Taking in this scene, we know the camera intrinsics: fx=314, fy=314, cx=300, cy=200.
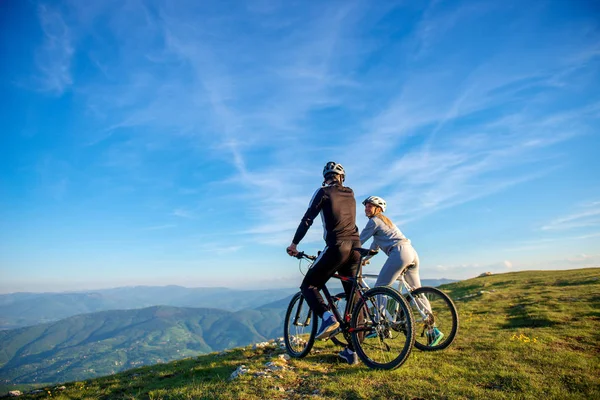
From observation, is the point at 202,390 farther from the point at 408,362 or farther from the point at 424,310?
the point at 424,310

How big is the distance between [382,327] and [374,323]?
0.18 m

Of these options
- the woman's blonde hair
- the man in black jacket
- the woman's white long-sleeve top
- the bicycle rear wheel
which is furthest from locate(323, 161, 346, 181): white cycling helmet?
the bicycle rear wheel

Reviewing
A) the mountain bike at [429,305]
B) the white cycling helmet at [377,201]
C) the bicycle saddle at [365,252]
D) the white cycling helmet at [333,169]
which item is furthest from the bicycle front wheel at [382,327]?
the white cycling helmet at [333,169]

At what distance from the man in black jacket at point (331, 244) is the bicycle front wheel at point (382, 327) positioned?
46cm

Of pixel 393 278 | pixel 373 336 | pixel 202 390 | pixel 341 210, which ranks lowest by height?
pixel 202 390

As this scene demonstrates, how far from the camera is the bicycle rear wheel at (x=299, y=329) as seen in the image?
805 centimetres

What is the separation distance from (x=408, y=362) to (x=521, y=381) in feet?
6.81

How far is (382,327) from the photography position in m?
→ 6.60

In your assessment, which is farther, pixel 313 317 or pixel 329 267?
pixel 313 317

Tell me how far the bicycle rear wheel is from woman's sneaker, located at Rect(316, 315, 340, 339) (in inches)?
38.9

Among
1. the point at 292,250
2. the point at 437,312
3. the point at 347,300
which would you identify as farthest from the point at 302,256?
the point at 437,312

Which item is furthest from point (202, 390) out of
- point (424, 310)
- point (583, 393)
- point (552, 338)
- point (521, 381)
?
point (552, 338)

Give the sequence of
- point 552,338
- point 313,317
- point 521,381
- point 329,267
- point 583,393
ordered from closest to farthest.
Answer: point 583,393, point 521,381, point 329,267, point 313,317, point 552,338

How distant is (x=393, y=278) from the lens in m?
7.50
